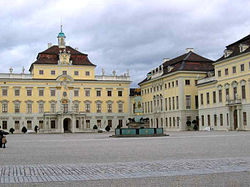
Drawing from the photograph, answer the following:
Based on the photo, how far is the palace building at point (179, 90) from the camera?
205 ft

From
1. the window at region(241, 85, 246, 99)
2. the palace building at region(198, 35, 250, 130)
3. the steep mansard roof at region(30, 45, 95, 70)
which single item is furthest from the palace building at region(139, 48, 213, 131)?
the steep mansard roof at region(30, 45, 95, 70)

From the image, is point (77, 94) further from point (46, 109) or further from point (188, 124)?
point (188, 124)

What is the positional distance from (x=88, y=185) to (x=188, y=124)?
2148 inches

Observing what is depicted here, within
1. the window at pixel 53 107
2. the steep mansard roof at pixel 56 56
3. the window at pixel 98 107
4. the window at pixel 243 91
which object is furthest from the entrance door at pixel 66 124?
the window at pixel 243 91

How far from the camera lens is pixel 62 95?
7312cm

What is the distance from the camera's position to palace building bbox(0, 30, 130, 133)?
70.8 metres

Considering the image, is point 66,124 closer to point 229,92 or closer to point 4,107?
point 4,107

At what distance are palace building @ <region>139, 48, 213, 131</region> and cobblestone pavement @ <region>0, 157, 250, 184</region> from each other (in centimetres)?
5074

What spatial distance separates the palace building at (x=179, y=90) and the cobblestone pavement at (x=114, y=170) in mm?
50741

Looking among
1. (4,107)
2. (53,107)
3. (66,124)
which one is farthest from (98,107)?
(4,107)

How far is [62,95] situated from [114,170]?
63683mm

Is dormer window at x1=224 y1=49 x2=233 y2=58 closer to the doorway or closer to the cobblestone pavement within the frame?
the doorway

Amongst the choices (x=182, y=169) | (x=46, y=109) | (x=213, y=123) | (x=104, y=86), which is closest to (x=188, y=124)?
(x=213, y=123)

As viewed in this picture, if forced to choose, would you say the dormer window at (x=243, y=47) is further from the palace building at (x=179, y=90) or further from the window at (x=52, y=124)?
the window at (x=52, y=124)
